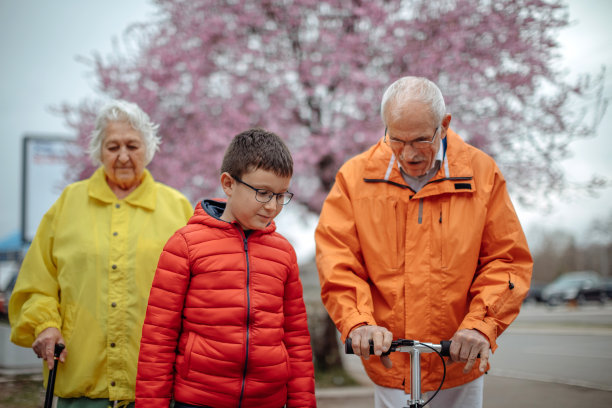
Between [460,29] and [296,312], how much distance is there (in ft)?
22.3

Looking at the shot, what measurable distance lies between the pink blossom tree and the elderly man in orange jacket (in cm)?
553

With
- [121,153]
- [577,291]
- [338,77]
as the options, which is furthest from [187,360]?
[577,291]

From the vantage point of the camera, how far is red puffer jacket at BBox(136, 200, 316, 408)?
6.90ft

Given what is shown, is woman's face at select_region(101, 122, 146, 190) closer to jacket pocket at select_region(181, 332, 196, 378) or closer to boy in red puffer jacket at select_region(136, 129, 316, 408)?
boy in red puffer jacket at select_region(136, 129, 316, 408)

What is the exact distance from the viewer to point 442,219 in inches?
94.1

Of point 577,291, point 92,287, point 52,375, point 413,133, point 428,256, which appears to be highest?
point 413,133

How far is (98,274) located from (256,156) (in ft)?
3.29

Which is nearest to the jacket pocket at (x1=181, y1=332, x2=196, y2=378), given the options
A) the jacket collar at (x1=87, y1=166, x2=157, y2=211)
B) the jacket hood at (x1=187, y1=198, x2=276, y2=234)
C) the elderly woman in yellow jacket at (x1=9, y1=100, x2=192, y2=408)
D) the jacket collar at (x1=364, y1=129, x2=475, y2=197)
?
the jacket hood at (x1=187, y1=198, x2=276, y2=234)

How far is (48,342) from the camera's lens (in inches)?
98.2

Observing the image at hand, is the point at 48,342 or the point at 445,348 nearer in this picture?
the point at 445,348

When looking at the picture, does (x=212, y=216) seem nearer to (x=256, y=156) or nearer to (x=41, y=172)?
(x=256, y=156)

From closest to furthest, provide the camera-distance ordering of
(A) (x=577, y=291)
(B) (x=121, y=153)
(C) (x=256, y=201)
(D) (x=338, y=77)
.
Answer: (C) (x=256, y=201)
(B) (x=121, y=153)
(D) (x=338, y=77)
(A) (x=577, y=291)

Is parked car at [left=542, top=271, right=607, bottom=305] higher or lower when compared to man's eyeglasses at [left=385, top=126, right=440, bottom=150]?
lower

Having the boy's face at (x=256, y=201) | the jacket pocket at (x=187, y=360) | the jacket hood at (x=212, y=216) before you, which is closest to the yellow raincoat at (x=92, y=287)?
the jacket hood at (x=212, y=216)
